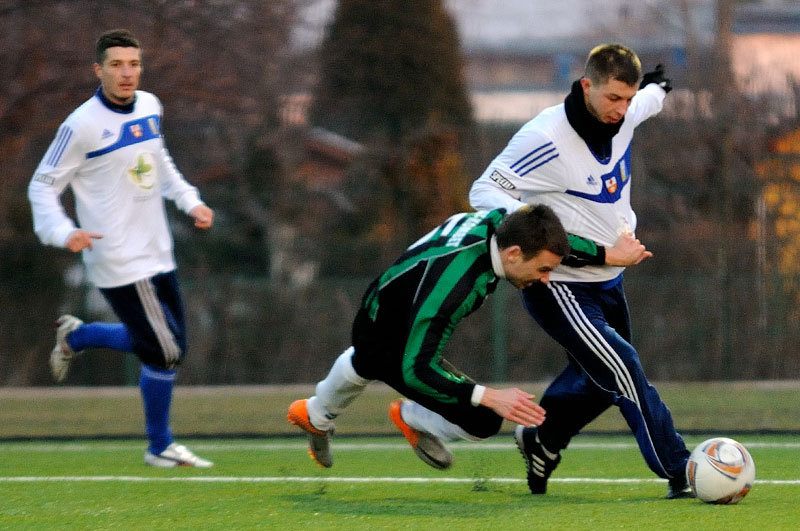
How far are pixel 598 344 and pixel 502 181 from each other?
857mm

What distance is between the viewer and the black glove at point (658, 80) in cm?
725

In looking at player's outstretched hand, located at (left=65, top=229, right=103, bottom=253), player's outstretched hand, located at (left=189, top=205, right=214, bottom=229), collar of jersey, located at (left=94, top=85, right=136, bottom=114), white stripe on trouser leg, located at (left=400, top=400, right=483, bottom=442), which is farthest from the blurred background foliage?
white stripe on trouser leg, located at (left=400, top=400, right=483, bottom=442)

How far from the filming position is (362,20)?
81.3ft

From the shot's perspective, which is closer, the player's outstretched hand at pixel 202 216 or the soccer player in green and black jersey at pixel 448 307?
the soccer player in green and black jersey at pixel 448 307

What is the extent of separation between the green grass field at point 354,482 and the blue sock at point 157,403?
206mm

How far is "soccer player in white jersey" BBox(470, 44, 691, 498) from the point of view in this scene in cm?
626

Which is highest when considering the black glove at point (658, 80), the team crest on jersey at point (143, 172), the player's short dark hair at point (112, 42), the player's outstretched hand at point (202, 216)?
the player's short dark hair at point (112, 42)

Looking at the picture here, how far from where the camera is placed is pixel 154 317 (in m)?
7.79

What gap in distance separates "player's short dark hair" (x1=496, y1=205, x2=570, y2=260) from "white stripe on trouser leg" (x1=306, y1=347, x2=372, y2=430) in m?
1.14

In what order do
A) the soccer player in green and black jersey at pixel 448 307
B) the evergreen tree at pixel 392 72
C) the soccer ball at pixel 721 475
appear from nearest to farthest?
the soccer player in green and black jersey at pixel 448 307
the soccer ball at pixel 721 475
the evergreen tree at pixel 392 72

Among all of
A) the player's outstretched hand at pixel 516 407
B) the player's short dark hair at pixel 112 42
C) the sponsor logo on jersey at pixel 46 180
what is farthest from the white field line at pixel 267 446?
the player's outstretched hand at pixel 516 407

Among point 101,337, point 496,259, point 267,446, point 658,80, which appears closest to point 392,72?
point 267,446

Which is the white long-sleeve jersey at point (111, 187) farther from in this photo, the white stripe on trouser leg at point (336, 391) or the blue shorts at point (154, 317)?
the white stripe on trouser leg at point (336, 391)

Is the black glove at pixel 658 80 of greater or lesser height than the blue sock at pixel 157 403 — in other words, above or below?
above
